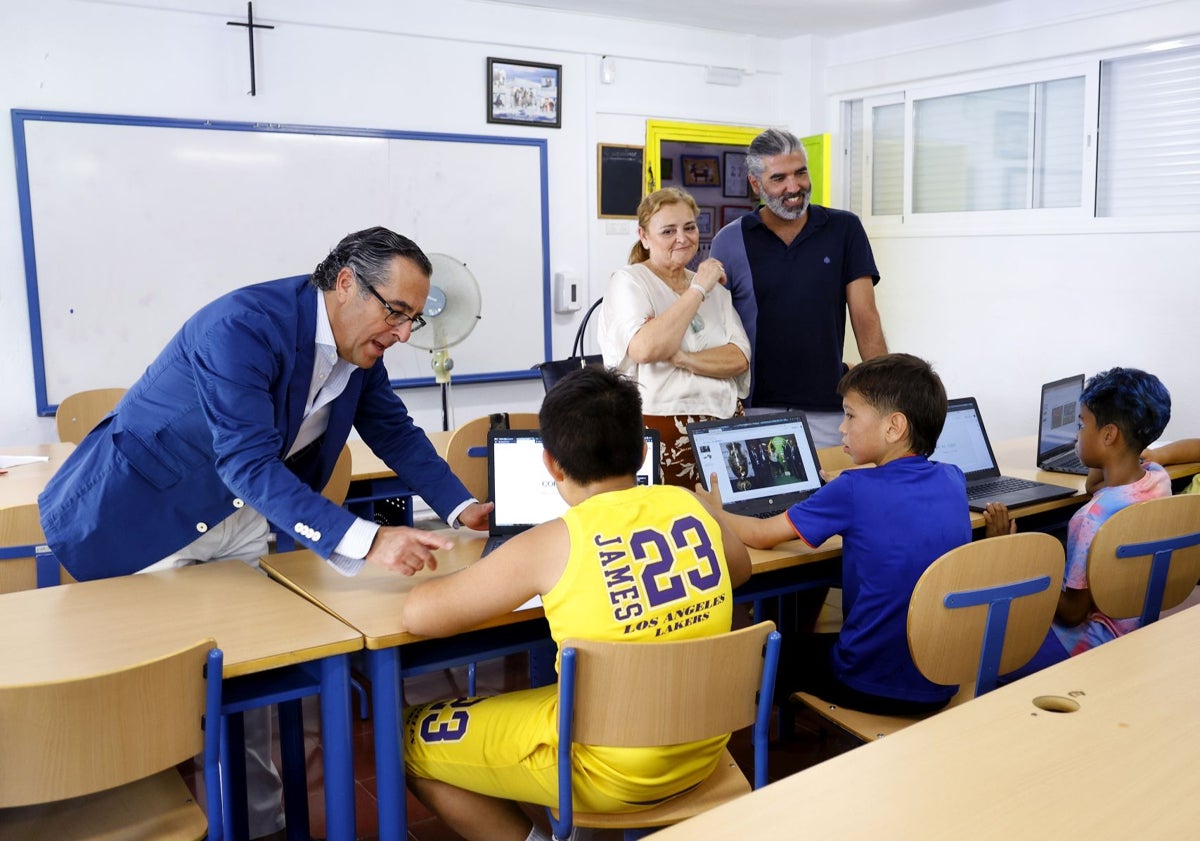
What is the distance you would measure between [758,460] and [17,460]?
2656 mm

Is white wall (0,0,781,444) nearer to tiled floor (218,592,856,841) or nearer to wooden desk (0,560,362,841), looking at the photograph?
tiled floor (218,592,856,841)

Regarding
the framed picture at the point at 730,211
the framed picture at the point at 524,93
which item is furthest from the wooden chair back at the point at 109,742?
the framed picture at the point at 730,211

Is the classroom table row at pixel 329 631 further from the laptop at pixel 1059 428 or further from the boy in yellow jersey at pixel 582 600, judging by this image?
the laptop at pixel 1059 428

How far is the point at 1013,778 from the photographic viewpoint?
126 centimetres

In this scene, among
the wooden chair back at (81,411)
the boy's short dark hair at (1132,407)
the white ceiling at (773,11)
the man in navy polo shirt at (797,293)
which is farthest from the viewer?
the white ceiling at (773,11)

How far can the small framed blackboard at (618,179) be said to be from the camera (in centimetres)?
609

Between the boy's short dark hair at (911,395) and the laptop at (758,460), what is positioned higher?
the boy's short dark hair at (911,395)

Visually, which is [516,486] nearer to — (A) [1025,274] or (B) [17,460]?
(B) [17,460]

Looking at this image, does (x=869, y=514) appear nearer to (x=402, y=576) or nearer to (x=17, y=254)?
(x=402, y=576)

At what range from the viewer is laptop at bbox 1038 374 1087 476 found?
11.8 ft

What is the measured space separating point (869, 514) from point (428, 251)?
3.58 meters

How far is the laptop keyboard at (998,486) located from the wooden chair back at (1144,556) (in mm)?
704

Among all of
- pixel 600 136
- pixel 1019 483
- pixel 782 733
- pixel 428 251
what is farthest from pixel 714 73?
pixel 782 733

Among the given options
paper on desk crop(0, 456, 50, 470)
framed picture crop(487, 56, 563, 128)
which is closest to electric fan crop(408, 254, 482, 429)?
framed picture crop(487, 56, 563, 128)
